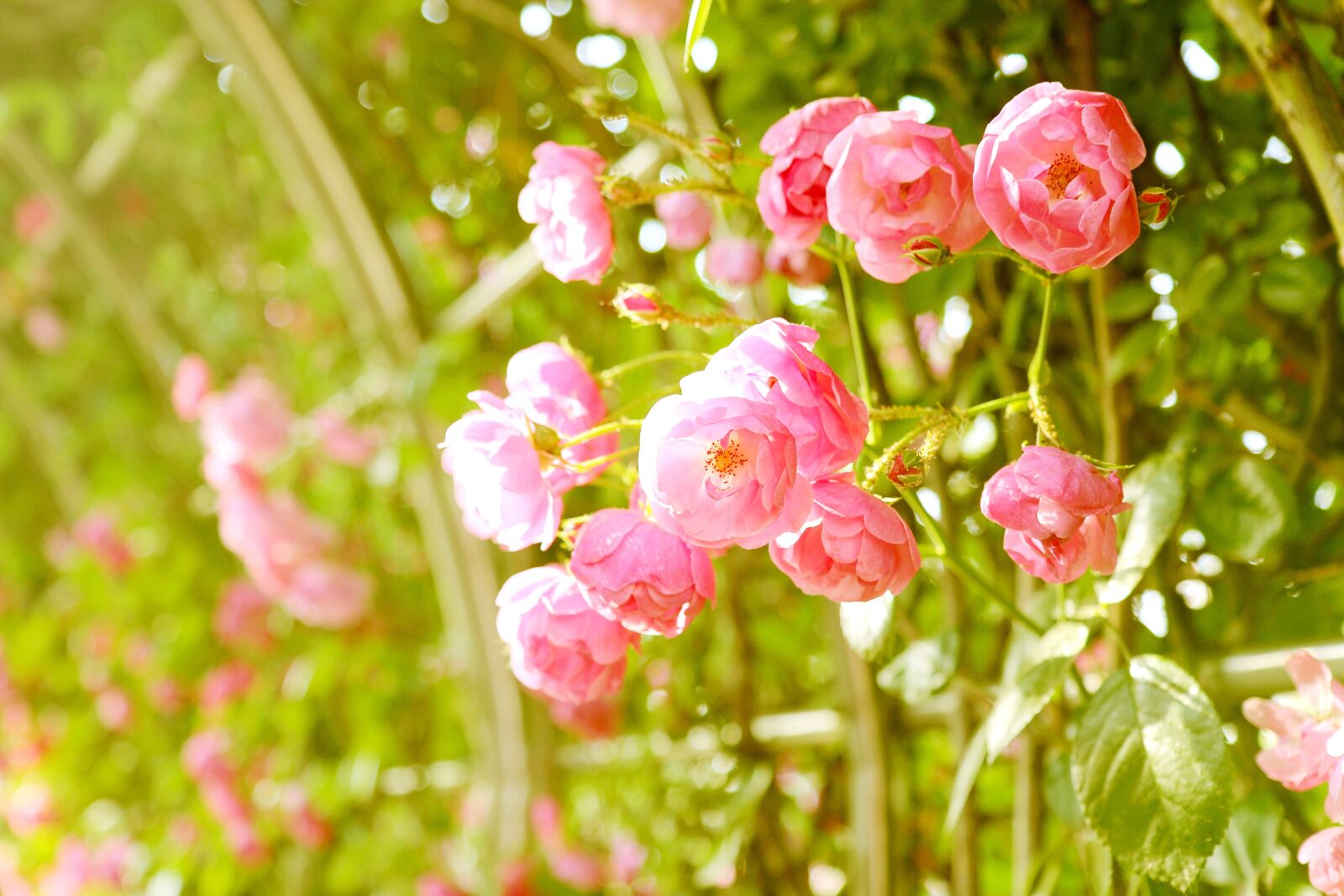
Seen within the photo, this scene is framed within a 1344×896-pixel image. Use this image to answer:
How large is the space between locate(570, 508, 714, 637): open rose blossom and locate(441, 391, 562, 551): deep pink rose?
29mm

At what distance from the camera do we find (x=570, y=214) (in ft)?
1.54

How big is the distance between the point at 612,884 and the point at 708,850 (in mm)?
222

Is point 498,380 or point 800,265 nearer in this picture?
point 800,265

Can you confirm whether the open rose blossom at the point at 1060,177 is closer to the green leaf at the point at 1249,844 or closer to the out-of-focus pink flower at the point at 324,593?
the green leaf at the point at 1249,844

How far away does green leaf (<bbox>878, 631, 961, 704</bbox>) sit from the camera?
61 centimetres

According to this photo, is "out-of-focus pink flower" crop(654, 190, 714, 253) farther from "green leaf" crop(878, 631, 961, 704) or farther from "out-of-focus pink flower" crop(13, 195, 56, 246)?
"out-of-focus pink flower" crop(13, 195, 56, 246)

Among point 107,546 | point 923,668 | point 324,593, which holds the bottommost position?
point 107,546

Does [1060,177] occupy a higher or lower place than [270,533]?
higher

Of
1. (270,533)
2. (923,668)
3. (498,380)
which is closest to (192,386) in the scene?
(270,533)

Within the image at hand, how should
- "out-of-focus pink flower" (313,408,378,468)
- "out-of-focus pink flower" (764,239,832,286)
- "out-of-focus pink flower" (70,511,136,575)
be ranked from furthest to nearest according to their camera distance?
1. "out-of-focus pink flower" (70,511,136,575)
2. "out-of-focus pink flower" (313,408,378,468)
3. "out-of-focus pink flower" (764,239,832,286)

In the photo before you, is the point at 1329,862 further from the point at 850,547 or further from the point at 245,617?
the point at 245,617

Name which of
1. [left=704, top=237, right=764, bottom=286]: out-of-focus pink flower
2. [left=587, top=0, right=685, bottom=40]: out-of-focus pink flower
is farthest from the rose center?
[left=587, top=0, right=685, bottom=40]: out-of-focus pink flower

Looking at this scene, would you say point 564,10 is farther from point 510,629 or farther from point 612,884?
point 612,884

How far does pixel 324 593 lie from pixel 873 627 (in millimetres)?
1155
